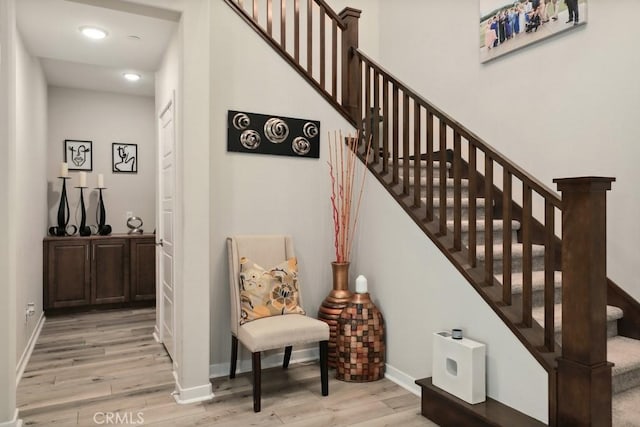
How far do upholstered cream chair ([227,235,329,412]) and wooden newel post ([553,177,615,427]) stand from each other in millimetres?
1335

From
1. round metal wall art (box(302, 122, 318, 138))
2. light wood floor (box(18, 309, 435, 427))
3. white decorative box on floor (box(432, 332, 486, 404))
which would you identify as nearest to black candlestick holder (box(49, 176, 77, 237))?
light wood floor (box(18, 309, 435, 427))

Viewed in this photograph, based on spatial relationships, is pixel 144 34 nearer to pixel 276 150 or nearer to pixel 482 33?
pixel 276 150

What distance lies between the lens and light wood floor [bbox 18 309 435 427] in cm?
250

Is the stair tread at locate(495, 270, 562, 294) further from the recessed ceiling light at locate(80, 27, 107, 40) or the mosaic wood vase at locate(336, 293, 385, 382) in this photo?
the recessed ceiling light at locate(80, 27, 107, 40)

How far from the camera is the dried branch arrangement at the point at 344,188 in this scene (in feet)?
11.5

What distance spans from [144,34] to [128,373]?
2401mm

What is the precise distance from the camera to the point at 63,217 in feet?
16.9

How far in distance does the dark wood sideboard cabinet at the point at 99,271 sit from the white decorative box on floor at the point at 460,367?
12.6ft

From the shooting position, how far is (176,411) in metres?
2.61

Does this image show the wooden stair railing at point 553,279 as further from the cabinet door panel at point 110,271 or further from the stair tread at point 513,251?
the cabinet door panel at point 110,271

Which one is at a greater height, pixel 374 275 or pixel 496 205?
pixel 496 205

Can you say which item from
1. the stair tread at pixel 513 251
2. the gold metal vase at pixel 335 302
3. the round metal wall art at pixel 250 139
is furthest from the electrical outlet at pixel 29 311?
the stair tread at pixel 513 251

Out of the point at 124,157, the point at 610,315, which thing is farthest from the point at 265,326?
the point at 124,157

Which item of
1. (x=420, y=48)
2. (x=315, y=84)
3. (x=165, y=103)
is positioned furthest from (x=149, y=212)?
(x=420, y=48)
